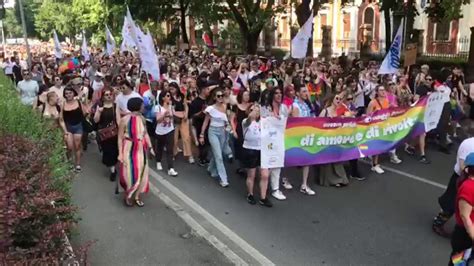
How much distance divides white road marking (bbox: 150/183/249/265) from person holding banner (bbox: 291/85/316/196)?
1.89 metres

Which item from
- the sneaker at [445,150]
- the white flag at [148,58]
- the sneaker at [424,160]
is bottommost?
the sneaker at [445,150]

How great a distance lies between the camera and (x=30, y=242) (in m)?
3.64

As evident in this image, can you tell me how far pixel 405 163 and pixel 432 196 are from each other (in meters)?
1.96

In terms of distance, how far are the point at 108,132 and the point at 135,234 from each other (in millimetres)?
3086

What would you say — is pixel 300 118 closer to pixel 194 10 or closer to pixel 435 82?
pixel 435 82

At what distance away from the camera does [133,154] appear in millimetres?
7328

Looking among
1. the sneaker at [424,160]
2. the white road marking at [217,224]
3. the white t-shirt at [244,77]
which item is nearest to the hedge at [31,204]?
the white road marking at [217,224]

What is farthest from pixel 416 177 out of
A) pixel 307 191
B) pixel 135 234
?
pixel 135 234

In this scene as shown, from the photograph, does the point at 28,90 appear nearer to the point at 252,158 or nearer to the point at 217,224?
the point at 252,158

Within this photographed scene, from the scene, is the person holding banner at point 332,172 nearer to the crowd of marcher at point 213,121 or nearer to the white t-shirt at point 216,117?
the crowd of marcher at point 213,121

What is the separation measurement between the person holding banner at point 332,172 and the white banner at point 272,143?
99 centimetres

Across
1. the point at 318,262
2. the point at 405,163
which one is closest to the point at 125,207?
the point at 318,262

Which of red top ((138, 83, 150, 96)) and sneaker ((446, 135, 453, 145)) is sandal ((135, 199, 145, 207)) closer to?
red top ((138, 83, 150, 96))

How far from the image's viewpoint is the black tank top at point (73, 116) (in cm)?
903
